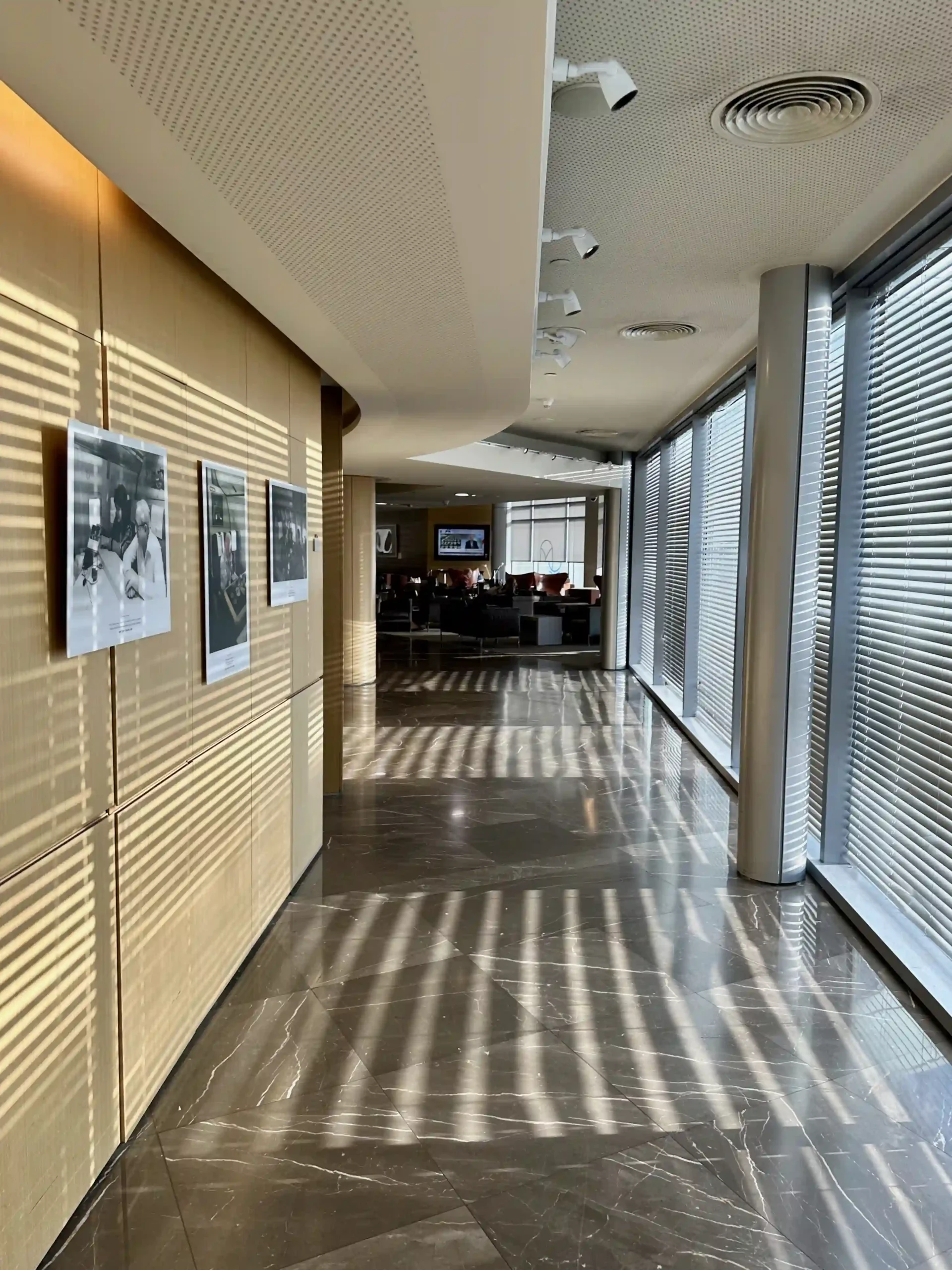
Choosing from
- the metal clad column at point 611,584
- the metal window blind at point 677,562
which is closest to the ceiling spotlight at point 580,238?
the metal window blind at point 677,562

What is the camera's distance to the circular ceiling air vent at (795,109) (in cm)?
304

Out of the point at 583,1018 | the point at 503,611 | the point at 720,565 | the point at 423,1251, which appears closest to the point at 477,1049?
the point at 583,1018

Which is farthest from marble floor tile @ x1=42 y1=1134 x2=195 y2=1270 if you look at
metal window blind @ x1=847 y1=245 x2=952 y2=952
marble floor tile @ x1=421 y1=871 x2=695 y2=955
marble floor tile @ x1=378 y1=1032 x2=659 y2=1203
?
metal window blind @ x1=847 y1=245 x2=952 y2=952

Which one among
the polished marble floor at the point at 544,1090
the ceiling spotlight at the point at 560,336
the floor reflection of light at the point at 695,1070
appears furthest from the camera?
the ceiling spotlight at the point at 560,336

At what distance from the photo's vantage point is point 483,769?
7883mm

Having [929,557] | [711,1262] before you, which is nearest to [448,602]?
[929,557]

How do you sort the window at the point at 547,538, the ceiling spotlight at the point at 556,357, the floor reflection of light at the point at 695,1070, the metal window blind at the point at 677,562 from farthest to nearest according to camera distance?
1. the window at the point at 547,538
2. the metal window blind at the point at 677,562
3. the ceiling spotlight at the point at 556,357
4. the floor reflection of light at the point at 695,1070

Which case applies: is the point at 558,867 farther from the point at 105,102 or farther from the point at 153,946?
the point at 105,102

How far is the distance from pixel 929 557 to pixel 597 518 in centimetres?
1945

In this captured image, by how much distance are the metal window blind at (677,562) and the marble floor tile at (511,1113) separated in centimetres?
696

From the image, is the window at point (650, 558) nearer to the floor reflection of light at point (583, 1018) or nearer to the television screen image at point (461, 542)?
the floor reflection of light at point (583, 1018)

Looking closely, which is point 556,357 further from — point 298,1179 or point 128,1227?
point 128,1227

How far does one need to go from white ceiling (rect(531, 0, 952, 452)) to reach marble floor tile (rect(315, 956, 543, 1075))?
11.2 ft

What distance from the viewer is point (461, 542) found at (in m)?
27.6
